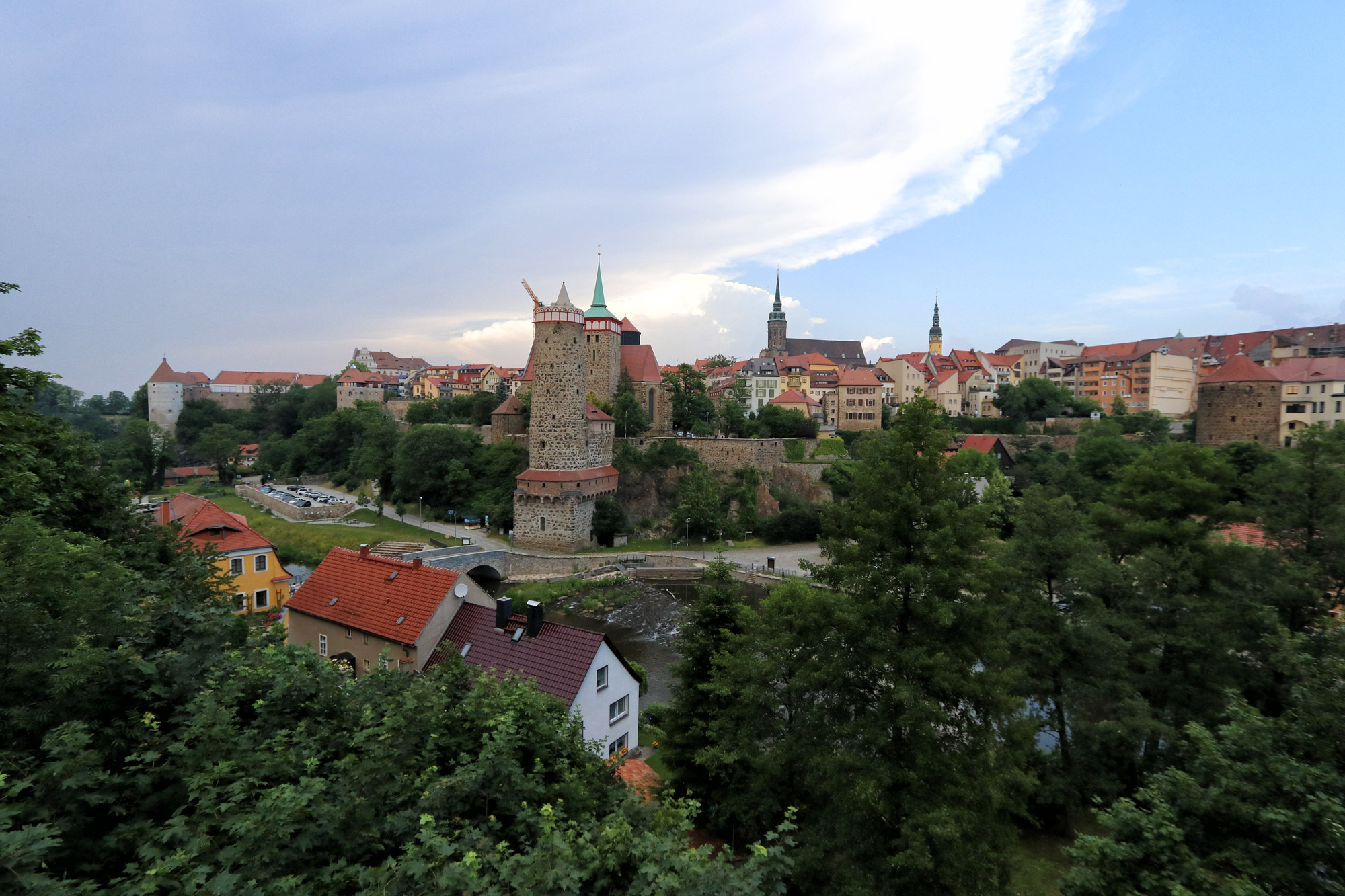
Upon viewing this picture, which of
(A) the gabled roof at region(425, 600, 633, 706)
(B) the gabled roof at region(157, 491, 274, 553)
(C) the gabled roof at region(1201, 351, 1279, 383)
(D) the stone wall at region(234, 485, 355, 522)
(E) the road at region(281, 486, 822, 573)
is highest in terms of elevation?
(C) the gabled roof at region(1201, 351, 1279, 383)

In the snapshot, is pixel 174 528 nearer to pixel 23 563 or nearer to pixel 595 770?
pixel 23 563

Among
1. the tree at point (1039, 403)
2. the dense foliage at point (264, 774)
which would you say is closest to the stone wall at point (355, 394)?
the tree at point (1039, 403)

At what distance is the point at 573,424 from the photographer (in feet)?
115

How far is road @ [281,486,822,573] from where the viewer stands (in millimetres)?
34531

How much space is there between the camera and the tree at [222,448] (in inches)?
2152

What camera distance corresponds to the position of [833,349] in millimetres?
93438

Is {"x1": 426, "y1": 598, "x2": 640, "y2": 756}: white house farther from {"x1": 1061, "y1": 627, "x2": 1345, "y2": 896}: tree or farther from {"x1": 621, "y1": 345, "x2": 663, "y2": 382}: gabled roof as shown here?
{"x1": 621, "y1": 345, "x2": 663, "y2": 382}: gabled roof

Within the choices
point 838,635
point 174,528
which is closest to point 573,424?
point 174,528

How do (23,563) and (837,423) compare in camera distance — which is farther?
(837,423)

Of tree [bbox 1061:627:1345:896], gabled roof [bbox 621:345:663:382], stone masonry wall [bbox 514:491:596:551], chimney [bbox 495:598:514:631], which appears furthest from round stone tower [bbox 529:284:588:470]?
tree [bbox 1061:627:1345:896]

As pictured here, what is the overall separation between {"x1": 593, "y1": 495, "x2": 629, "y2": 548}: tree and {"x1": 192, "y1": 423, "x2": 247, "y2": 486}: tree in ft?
126

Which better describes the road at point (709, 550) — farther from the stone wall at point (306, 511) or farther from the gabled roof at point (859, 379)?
the gabled roof at point (859, 379)

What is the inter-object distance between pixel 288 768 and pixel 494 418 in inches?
1513

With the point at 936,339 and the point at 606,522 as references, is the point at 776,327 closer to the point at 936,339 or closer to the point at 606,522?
the point at 936,339
